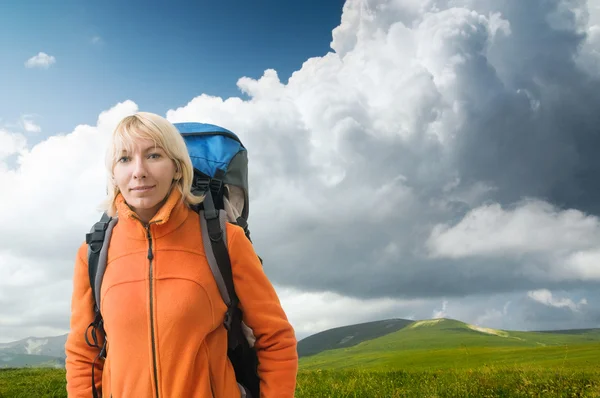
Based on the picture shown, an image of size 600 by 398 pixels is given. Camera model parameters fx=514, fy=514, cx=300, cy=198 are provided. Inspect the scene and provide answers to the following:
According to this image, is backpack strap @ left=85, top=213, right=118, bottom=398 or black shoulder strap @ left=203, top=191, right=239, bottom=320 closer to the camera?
black shoulder strap @ left=203, top=191, right=239, bottom=320

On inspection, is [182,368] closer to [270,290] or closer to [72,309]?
[270,290]

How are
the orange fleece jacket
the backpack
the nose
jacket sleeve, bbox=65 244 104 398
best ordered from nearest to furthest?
the orange fleece jacket, the nose, the backpack, jacket sleeve, bbox=65 244 104 398

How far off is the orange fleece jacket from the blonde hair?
13cm

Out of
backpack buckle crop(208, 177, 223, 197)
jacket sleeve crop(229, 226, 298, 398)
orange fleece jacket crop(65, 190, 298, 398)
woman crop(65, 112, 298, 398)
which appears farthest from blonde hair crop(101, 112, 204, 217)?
jacket sleeve crop(229, 226, 298, 398)

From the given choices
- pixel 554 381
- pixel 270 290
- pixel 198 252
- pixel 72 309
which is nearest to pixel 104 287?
pixel 72 309

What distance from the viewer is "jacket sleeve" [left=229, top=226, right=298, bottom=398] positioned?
4.07 m

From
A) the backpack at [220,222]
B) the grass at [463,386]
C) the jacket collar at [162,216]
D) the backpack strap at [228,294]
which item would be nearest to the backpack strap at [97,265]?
the backpack at [220,222]

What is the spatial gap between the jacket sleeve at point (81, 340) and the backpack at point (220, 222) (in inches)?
2.7

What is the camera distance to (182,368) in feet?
12.5

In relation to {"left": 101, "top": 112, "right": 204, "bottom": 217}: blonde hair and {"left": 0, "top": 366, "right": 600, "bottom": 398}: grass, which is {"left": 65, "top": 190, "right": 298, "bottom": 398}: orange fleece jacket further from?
{"left": 0, "top": 366, "right": 600, "bottom": 398}: grass

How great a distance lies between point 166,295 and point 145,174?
943 mm

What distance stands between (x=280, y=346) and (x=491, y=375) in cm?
942

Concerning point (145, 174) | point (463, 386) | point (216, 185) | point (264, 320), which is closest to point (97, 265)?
point (145, 174)

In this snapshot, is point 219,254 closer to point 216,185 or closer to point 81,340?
point 216,185
